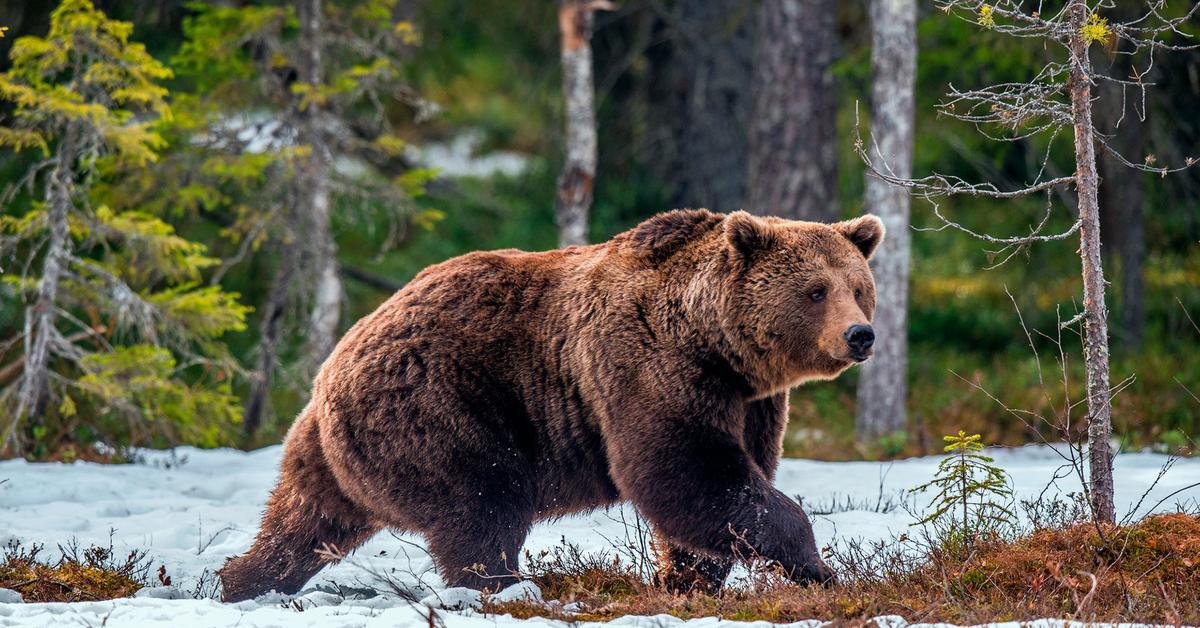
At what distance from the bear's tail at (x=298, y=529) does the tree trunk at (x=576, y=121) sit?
6.08m

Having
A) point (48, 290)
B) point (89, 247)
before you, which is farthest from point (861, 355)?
point (89, 247)

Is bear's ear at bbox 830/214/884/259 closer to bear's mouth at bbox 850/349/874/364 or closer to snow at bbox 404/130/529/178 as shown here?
bear's mouth at bbox 850/349/874/364

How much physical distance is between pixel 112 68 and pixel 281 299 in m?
3.22

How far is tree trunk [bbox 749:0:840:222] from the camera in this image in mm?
12969

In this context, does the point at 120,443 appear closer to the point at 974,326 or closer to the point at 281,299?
the point at 281,299

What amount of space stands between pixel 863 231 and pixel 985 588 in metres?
1.87

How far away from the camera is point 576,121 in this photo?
11953 mm

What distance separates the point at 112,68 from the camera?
29.8ft

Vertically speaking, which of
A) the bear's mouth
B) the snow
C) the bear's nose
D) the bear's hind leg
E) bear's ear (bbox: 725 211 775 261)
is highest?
the snow

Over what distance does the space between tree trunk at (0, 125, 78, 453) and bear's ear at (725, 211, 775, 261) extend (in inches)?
221

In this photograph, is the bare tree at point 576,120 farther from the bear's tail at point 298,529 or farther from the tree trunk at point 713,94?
the bear's tail at point 298,529

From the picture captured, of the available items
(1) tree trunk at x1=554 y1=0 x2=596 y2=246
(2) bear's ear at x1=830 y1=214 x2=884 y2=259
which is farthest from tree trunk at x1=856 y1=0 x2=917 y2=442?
(2) bear's ear at x1=830 y1=214 x2=884 y2=259

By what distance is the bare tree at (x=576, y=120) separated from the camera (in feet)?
38.8

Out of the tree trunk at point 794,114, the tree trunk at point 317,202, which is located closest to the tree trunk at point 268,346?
the tree trunk at point 317,202
